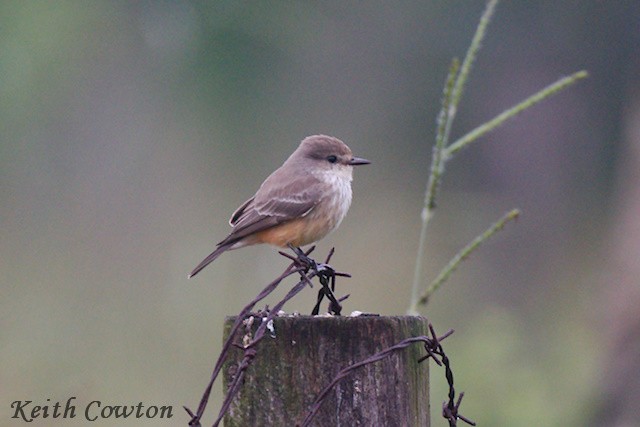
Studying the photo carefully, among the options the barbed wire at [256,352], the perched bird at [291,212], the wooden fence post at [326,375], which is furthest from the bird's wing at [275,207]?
the wooden fence post at [326,375]

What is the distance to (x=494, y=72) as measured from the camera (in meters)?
14.7

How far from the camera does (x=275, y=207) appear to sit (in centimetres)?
548

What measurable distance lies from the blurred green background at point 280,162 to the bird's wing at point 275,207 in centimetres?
116

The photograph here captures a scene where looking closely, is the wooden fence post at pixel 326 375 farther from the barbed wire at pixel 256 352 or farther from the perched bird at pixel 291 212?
the perched bird at pixel 291 212

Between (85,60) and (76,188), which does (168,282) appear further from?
(85,60)

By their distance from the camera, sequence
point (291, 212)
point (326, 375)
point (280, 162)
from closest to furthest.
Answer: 1. point (326, 375)
2. point (291, 212)
3. point (280, 162)

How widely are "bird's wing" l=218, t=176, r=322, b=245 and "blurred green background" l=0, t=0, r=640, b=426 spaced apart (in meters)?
1.16

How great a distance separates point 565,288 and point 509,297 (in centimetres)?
77

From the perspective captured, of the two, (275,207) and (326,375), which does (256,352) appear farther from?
(275,207)

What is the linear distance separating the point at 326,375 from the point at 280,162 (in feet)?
27.5

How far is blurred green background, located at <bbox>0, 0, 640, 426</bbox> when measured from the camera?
7223 millimetres

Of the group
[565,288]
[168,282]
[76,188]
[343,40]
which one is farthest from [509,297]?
[343,40]

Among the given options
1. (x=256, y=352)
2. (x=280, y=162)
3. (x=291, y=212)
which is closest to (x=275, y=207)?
(x=291, y=212)

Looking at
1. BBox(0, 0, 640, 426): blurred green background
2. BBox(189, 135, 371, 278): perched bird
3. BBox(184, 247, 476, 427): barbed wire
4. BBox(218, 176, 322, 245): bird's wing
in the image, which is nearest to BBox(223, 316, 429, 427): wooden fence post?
BBox(184, 247, 476, 427): barbed wire
